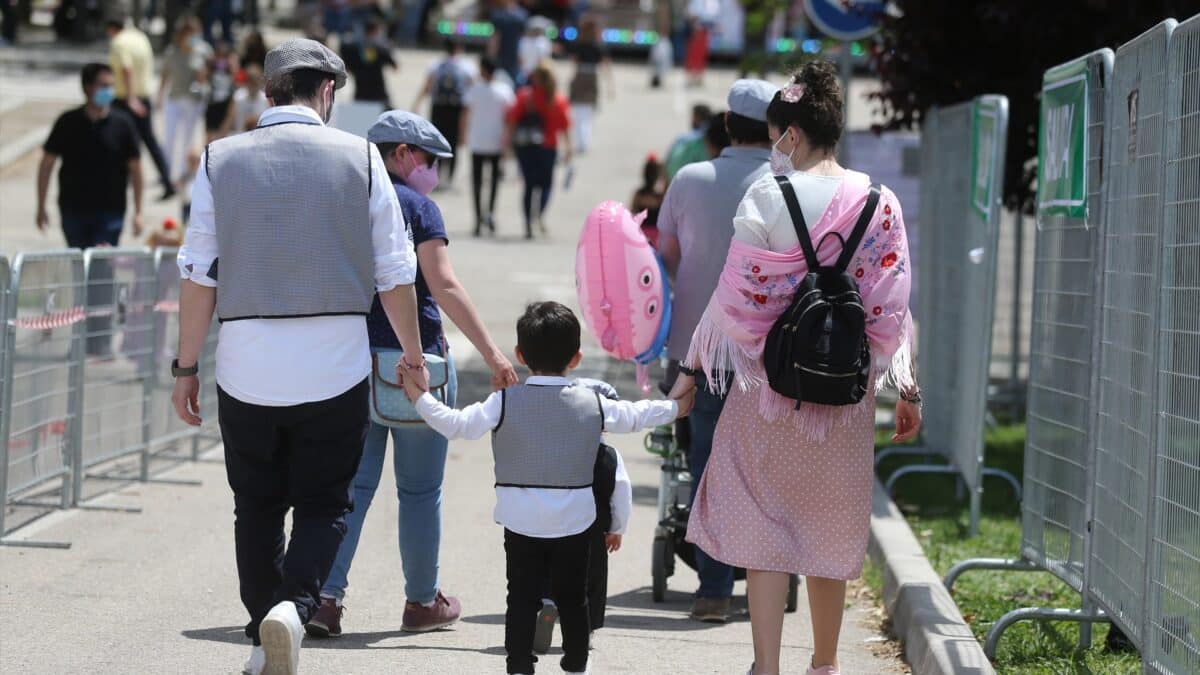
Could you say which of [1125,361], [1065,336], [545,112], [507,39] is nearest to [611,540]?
[1125,361]

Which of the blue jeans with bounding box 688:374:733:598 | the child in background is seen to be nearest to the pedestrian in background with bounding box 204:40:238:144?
the child in background

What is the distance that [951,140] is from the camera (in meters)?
10.8

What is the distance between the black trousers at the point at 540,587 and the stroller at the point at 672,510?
186 centimetres

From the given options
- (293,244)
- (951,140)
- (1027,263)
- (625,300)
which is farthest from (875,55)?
(1027,263)

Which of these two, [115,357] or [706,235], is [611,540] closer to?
[706,235]

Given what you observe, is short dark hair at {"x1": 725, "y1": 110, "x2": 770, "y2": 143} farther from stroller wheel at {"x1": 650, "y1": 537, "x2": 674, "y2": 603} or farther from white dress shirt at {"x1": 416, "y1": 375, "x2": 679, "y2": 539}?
white dress shirt at {"x1": 416, "y1": 375, "x2": 679, "y2": 539}

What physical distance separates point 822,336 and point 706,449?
180 centimetres

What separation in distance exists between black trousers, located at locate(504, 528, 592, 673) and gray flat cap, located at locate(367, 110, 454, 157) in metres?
1.60

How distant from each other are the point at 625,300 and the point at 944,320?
15.4 ft

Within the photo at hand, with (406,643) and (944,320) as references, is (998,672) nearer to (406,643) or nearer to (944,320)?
(406,643)

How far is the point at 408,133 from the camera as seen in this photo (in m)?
6.48

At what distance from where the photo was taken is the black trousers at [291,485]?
213 inches

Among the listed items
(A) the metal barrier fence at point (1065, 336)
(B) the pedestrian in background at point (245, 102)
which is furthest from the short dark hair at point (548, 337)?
(B) the pedestrian in background at point (245, 102)

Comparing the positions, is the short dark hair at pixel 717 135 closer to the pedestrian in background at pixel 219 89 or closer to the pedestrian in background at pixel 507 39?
the pedestrian in background at pixel 219 89
